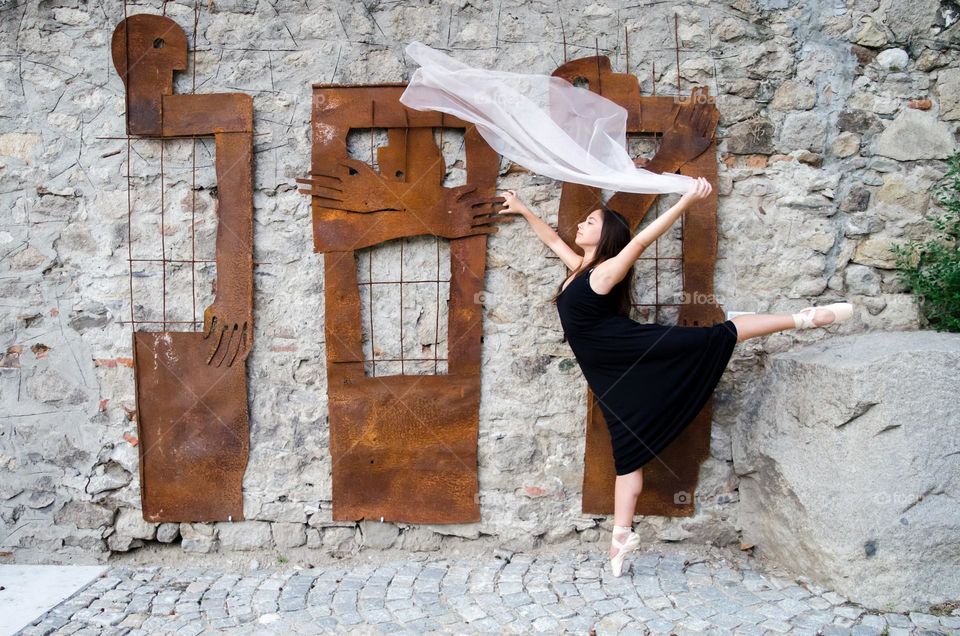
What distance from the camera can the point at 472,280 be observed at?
3.39 meters

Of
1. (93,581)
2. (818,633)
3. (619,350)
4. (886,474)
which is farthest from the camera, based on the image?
(93,581)

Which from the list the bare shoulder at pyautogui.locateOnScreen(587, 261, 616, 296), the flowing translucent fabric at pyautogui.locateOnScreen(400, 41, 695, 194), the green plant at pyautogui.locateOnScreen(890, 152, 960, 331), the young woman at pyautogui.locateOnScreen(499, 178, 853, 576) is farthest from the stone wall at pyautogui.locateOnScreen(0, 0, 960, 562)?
the bare shoulder at pyautogui.locateOnScreen(587, 261, 616, 296)

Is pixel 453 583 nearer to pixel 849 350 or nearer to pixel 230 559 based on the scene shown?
pixel 230 559

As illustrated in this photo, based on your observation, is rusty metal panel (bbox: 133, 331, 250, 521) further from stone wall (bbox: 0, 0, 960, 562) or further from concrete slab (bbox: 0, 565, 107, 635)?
concrete slab (bbox: 0, 565, 107, 635)

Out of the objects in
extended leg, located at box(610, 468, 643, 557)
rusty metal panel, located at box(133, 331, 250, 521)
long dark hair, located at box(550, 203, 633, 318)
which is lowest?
extended leg, located at box(610, 468, 643, 557)

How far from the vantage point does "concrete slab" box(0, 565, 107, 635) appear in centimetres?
292

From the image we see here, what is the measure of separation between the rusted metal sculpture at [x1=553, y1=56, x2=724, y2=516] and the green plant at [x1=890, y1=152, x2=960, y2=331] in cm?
92

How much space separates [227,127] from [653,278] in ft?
7.04

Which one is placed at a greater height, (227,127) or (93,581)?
(227,127)

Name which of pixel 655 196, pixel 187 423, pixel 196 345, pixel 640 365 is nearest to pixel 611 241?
pixel 655 196

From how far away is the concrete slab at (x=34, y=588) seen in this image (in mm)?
2920

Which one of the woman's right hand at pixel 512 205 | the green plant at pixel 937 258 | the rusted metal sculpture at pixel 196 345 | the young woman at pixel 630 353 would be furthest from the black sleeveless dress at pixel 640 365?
the rusted metal sculpture at pixel 196 345

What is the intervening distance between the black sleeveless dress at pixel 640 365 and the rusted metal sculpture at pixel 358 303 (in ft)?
1.82

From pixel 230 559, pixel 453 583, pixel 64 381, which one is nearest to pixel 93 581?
pixel 230 559
